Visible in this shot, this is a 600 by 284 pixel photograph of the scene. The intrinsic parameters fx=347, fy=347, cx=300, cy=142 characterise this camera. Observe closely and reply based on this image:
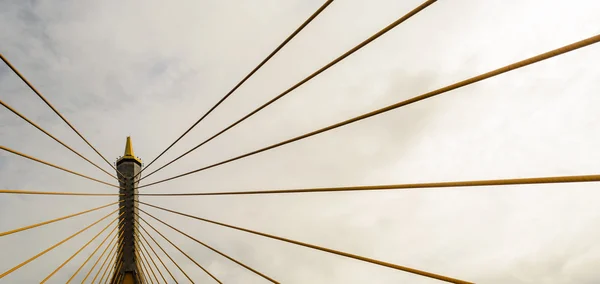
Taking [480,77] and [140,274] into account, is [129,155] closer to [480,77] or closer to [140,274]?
[140,274]

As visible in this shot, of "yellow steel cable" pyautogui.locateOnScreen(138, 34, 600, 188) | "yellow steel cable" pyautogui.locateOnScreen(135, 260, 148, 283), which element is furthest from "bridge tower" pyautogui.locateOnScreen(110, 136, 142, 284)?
"yellow steel cable" pyautogui.locateOnScreen(138, 34, 600, 188)

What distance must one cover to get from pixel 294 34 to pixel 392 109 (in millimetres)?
929

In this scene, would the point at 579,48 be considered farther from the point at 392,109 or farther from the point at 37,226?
the point at 37,226

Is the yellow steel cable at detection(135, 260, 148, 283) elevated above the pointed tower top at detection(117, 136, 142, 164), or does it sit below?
below

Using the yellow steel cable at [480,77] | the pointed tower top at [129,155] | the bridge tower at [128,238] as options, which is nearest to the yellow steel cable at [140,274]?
the bridge tower at [128,238]

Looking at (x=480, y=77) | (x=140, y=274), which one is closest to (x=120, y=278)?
(x=140, y=274)

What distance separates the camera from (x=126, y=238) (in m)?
6.01

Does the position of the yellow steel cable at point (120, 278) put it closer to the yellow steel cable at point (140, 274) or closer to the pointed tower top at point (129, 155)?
the yellow steel cable at point (140, 274)

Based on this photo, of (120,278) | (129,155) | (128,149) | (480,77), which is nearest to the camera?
Result: (480,77)

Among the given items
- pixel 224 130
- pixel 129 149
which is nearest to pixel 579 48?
pixel 224 130

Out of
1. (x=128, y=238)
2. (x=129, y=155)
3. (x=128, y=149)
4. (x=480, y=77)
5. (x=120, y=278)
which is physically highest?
(x=128, y=149)

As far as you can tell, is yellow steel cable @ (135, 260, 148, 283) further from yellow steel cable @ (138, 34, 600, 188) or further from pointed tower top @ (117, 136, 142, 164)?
yellow steel cable @ (138, 34, 600, 188)

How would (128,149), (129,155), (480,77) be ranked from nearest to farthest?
1. (480,77)
2. (129,155)
3. (128,149)

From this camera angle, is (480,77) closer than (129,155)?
Yes
